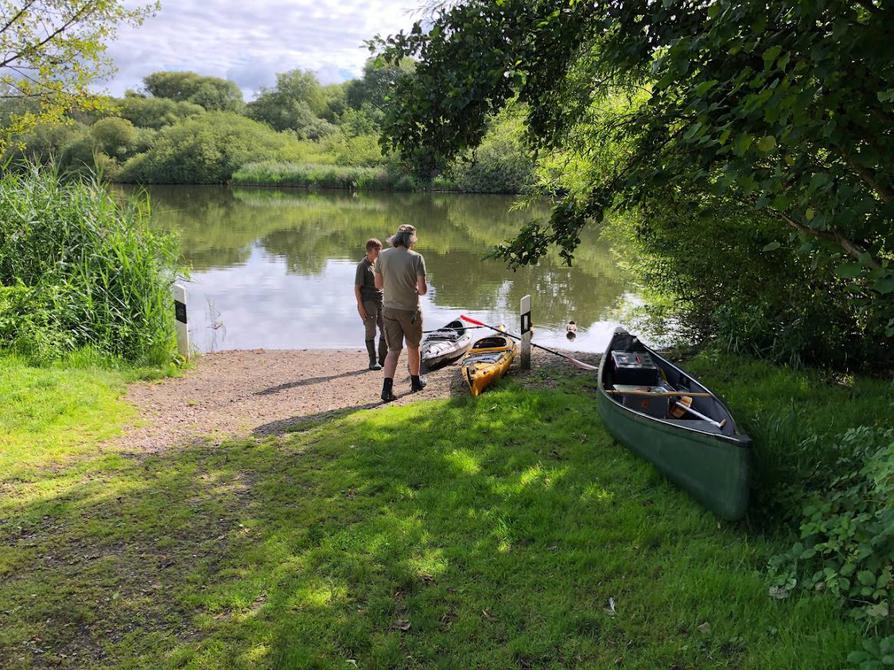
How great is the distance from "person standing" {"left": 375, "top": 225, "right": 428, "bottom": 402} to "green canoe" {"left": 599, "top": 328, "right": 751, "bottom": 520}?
7.06 ft

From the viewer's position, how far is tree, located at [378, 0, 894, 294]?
111 inches

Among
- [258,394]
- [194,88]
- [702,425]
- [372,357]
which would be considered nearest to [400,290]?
[258,394]

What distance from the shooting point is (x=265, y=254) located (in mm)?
21219

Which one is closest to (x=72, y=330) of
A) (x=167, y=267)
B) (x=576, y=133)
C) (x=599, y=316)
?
(x=167, y=267)

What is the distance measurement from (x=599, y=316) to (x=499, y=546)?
11.1 m

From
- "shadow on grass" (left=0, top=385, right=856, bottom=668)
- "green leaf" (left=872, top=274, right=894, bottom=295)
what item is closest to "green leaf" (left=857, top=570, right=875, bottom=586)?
"shadow on grass" (left=0, top=385, right=856, bottom=668)

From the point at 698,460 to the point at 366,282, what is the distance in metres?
5.52

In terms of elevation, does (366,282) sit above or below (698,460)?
above

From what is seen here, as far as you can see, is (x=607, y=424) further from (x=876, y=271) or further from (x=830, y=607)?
(x=876, y=271)

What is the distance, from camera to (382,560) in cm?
367

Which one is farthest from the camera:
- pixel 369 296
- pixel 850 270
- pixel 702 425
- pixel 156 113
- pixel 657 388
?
pixel 156 113

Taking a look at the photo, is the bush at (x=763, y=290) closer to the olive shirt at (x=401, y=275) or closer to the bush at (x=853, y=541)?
the olive shirt at (x=401, y=275)

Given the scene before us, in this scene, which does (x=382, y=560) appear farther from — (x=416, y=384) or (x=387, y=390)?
(x=416, y=384)

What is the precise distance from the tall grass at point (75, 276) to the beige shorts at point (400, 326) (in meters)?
3.78
